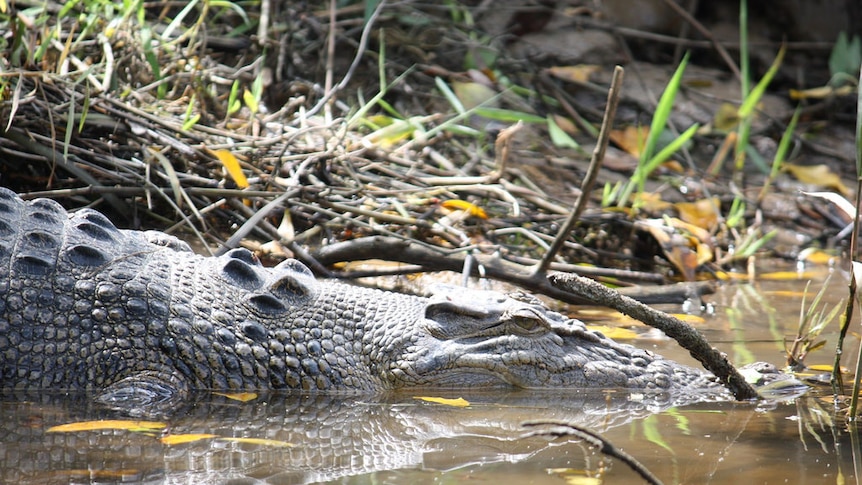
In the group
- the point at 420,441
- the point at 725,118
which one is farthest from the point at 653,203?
the point at 420,441

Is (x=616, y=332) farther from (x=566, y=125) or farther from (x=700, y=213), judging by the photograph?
(x=566, y=125)

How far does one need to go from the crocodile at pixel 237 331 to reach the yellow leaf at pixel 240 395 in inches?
1.6

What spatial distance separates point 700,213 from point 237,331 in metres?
Answer: 3.65

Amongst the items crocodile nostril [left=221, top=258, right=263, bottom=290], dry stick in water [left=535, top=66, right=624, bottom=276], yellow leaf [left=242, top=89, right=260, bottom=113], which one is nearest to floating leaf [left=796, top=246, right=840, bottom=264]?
dry stick in water [left=535, top=66, right=624, bottom=276]

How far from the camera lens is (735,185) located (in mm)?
7004

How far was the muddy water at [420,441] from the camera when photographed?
95.2 inches

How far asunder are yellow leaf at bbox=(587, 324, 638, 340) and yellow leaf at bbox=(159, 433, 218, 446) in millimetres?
1923

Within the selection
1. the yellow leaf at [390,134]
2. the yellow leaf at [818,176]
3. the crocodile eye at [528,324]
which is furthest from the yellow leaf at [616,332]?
the yellow leaf at [818,176]

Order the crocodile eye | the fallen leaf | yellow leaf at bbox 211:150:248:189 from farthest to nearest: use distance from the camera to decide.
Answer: the fallen leaf
yellow leaf at bbox 211:150:248:189
the crocodile eye

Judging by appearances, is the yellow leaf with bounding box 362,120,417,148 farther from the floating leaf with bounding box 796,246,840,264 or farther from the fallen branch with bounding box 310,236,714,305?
the floating leaf with bounding box 796,246,840,264

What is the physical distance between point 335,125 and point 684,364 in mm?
2458

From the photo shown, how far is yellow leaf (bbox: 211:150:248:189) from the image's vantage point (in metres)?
4.50

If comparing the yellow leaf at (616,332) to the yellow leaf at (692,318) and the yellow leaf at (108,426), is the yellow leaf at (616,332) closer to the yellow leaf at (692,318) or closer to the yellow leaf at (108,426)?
the yellow leaf at (692,318)

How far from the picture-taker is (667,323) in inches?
116
